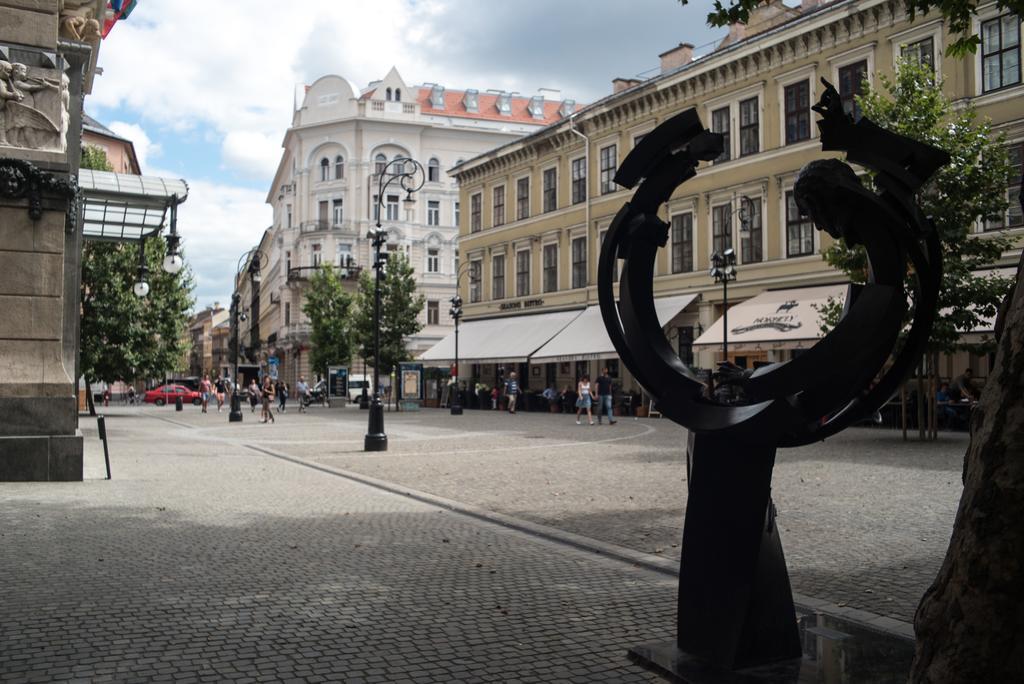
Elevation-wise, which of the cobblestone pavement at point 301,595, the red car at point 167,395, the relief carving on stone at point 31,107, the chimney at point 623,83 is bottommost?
the cobblestone pavement at point 301,595

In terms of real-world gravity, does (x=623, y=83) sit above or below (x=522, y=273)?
above

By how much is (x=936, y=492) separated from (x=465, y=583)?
A: 23.9 feet

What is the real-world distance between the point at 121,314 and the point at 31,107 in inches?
963

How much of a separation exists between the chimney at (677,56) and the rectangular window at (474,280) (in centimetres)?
1424

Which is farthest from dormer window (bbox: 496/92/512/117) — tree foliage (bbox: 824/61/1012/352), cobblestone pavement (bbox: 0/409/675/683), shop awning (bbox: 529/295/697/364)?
cobblestone pavement (bbox: 0/409/675/683)

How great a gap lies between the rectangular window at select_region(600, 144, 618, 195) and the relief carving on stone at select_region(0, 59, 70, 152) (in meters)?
26.6

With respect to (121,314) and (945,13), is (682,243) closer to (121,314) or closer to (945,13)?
(121,314)

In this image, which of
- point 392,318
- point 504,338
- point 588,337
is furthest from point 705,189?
point 392,318

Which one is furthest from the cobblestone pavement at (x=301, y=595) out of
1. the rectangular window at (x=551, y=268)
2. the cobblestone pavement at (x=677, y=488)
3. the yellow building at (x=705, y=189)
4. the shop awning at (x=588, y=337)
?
the rectangular window at (x=551, y=268)

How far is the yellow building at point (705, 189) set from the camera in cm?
2552

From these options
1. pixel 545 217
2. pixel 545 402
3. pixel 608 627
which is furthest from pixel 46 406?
pixel 545 217

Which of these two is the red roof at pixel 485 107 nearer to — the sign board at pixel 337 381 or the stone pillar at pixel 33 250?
the sign board at pixel 337 381

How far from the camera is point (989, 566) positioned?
2.51m

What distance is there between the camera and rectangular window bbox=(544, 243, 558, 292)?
40156mm
